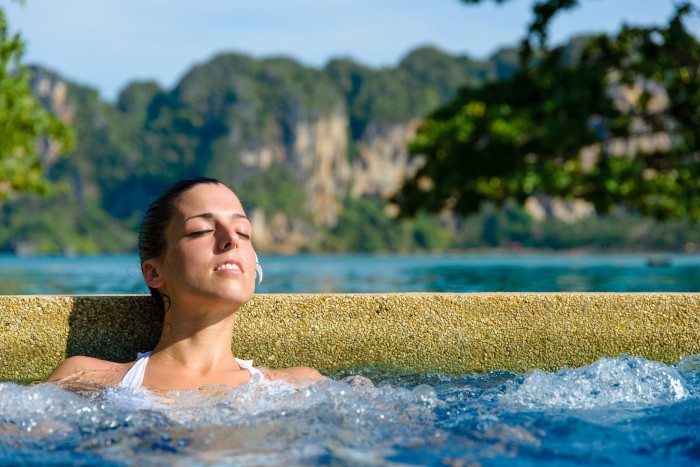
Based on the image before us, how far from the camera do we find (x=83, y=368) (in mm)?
2938

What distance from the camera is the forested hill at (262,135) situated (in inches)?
4747

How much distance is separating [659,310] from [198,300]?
2.21 meters

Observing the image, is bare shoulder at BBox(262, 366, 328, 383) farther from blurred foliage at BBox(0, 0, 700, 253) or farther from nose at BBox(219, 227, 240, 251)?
blurred foliage at BBox(0, 0, 700, 253)

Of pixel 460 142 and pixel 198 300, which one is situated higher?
pixel 460 142

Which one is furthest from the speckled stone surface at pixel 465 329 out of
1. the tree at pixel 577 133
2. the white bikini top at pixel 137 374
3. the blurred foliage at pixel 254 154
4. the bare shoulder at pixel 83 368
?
the blurred foliage at pixel 254 154

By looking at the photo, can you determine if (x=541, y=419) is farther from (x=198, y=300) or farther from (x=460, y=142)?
(x=460, y=142)

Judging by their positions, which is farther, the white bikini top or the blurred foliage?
the blurred foliage

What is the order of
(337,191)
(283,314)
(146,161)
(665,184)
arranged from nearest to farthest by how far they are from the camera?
(283,314), (665,184), (146,161), (337,191)

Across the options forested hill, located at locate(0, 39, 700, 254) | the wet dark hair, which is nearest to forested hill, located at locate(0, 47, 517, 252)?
forested hill, located at locate(0, 39, 700, 254)

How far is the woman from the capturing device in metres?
2.79

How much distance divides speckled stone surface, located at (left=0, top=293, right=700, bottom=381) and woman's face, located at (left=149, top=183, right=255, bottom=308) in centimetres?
78

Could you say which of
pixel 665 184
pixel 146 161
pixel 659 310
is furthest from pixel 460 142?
pixel 146 161

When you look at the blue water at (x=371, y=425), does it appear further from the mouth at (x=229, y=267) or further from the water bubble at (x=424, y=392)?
the mouth at (x=229, y=267)

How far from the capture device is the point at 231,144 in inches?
5089
